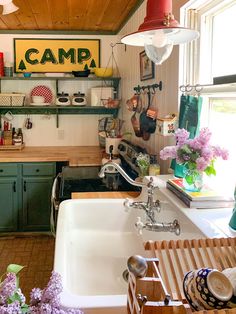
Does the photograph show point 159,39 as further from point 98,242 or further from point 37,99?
point 37,99

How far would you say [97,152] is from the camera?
4262mm

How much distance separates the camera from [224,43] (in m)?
1.96

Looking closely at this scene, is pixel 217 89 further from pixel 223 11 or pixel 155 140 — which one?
pixel 155 140

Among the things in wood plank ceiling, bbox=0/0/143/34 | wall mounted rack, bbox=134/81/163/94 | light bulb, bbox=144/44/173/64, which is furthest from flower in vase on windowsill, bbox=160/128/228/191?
wood plank ceiling, bbox=0/0/143/34

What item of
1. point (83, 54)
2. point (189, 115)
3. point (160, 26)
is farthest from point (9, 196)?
point (160, 26)

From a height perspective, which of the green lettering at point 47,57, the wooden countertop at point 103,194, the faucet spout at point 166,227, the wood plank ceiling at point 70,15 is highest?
the wood plank ceiling at point 70,15

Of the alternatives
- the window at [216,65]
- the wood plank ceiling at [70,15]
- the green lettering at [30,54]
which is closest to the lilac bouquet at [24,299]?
the window at [216,65]

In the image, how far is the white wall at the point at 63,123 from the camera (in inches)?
180

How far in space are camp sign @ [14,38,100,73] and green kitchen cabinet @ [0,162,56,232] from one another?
1.29 metres

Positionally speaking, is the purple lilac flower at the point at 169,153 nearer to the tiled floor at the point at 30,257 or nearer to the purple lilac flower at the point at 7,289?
the purple lilac flower at the point at 7,289

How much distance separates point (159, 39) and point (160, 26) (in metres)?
0.12

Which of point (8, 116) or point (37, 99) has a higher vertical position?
point (37, 99)

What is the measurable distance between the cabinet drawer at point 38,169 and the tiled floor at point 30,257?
0.71 m

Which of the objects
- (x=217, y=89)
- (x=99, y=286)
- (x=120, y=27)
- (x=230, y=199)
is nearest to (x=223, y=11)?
(x=217, y=89)
